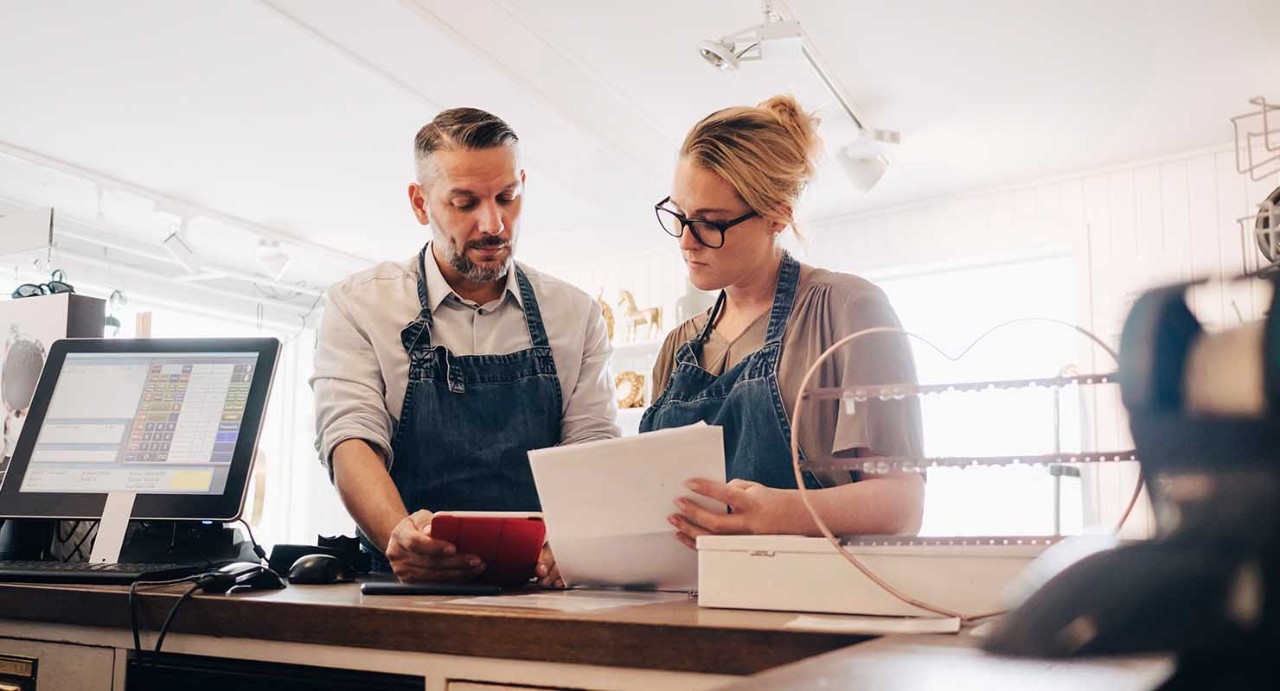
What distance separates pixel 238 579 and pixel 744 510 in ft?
2.22

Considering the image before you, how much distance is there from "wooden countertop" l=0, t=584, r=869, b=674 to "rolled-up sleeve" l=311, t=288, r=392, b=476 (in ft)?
1.39

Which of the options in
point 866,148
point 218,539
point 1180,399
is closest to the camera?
point 1180,399

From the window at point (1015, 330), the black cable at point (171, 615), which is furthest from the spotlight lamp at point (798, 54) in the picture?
the black cable at point (171, 615)

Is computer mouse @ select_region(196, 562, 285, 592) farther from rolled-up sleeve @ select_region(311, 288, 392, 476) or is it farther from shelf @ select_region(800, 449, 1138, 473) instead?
shelf @ select_region(800, 449, 1138, 473)

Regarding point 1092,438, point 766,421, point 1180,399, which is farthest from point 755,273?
point 1092,438

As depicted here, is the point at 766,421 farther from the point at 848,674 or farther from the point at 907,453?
the point at 848,674

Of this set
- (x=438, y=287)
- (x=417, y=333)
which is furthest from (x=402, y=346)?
(x=438, y=287)

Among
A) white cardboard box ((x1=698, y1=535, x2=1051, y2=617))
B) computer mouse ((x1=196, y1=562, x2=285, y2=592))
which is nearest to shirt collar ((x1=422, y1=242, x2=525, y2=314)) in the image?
computer mouse ((x1=196, y1=562, x2=285, y2=592))

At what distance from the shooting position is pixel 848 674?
0.39 meters

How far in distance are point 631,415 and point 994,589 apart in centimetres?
476

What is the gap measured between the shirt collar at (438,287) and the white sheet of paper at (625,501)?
2.50 ft

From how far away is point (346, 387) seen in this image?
1783mm

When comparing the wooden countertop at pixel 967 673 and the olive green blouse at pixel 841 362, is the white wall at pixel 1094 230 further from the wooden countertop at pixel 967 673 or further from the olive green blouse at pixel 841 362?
the wooden countertop at pixel 967 673

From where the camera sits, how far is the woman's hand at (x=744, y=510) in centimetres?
112
